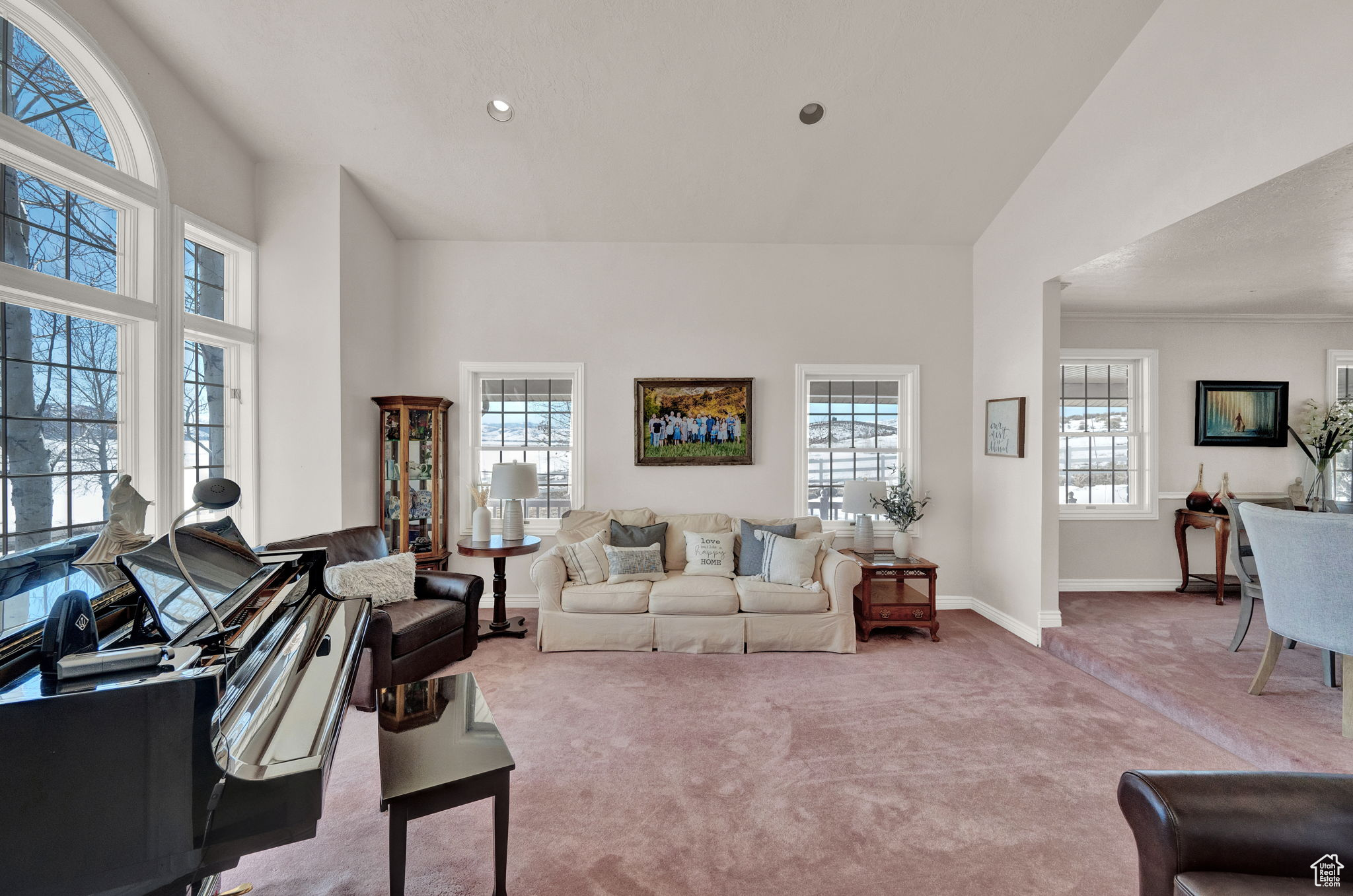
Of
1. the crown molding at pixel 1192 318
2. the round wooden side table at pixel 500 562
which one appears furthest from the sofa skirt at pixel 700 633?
the crown molding at pixel 1192 318

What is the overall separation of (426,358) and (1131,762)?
5.05 m

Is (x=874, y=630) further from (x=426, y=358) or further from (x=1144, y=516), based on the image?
(x=426, y=358)

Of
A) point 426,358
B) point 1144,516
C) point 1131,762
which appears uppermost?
point 426,358

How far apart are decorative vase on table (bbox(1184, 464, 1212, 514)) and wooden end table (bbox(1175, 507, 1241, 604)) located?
1.2 inches

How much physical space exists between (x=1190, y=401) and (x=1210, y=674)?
3012mm

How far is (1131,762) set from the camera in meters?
2.56

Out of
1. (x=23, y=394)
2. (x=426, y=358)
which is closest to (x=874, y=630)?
(x=426, y=358)

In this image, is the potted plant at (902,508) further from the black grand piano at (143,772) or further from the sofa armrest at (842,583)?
the black grand piano at (143,772)

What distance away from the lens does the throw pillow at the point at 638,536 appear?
14.3 ft

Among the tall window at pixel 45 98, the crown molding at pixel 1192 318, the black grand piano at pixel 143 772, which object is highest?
the tall window at pixel 45 98

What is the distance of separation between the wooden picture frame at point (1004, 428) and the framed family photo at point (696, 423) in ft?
6.18

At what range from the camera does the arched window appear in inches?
98.7

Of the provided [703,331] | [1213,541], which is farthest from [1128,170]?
[1213,541]

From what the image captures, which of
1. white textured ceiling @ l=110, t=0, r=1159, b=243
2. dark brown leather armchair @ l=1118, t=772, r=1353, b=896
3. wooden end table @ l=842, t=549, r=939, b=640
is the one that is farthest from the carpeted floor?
white textured ceiling @ l=110, t=0, r=1159, b=243
